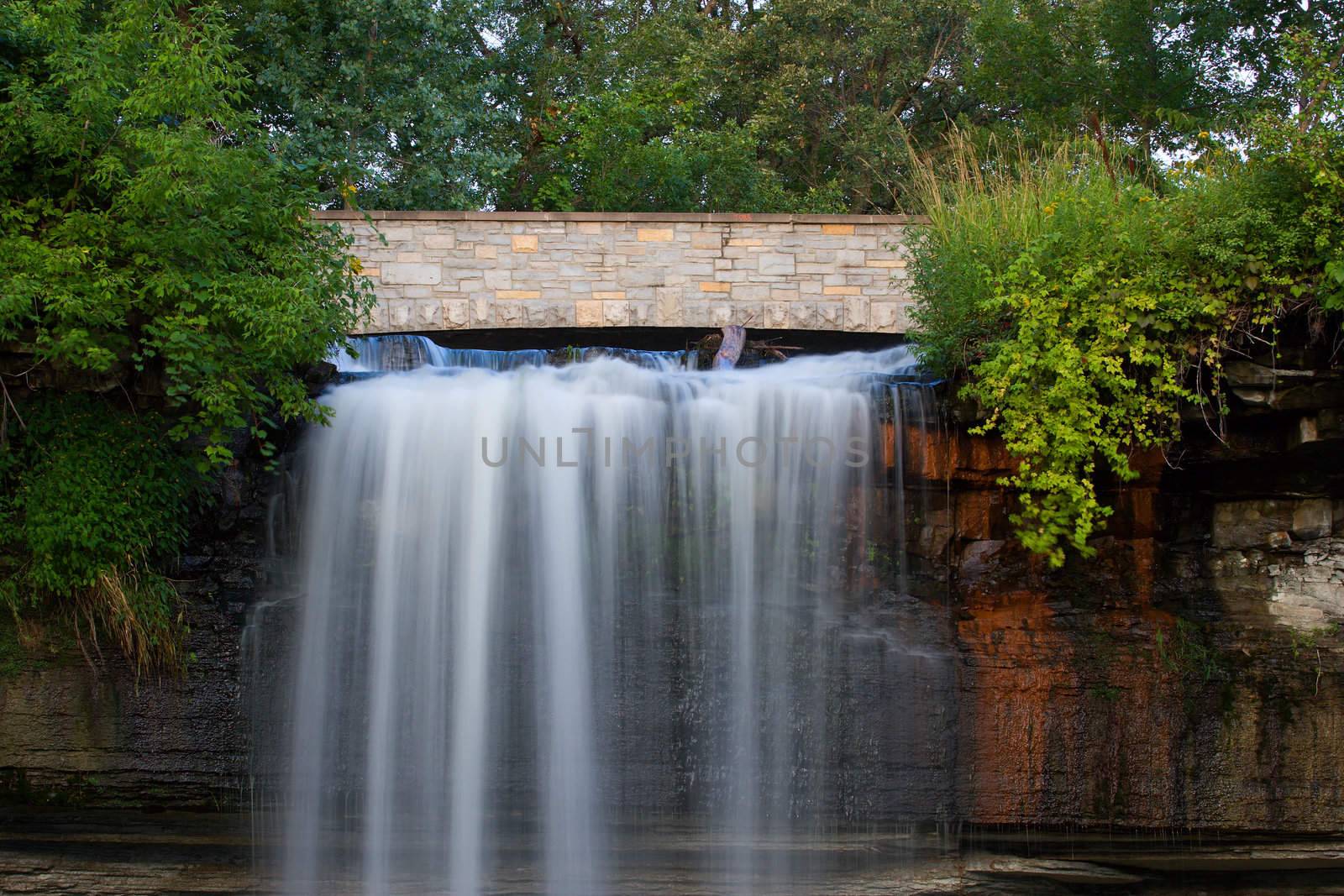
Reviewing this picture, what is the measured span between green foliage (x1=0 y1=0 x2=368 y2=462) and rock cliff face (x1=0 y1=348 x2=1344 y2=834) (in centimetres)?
122

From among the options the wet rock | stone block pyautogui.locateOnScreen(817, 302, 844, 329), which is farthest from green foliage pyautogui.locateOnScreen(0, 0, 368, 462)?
the wet rock

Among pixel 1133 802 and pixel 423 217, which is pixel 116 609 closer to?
Answer: pixel 423 217

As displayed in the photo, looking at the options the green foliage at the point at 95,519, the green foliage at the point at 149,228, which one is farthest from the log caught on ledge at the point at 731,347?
the green foliage at the point at 95,519

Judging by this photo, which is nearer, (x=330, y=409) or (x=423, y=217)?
(x=330, y=409)

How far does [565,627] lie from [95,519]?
296 centimetres

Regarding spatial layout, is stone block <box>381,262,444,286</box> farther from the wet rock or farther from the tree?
the wet rock

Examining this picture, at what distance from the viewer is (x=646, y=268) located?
33.9 feet

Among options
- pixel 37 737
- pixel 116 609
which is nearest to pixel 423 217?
pixel 116 609

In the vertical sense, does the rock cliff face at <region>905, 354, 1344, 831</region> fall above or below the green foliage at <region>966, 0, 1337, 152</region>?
below

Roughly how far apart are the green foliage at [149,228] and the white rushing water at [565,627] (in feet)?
3.59

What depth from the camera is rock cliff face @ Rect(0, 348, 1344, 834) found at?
6.91 metres

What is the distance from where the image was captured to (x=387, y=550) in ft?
24.3

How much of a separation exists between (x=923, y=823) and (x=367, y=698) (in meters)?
3.70

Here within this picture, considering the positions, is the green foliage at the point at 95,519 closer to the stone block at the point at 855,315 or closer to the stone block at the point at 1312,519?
the stone block at the point at 855,315
